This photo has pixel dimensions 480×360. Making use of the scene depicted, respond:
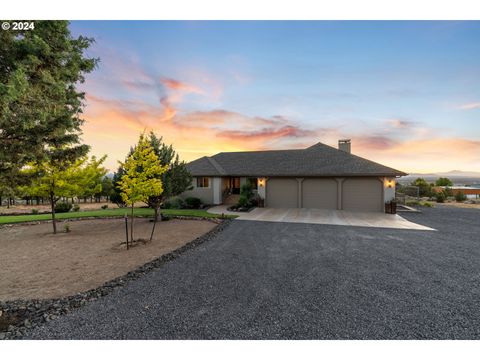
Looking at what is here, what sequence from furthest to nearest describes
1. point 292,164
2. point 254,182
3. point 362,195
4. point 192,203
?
point 254,182, point 292,164, point 192,203, point 362,195

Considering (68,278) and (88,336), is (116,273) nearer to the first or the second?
(68,278)

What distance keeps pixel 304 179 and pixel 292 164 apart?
237 cm

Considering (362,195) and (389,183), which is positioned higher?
(389,183)

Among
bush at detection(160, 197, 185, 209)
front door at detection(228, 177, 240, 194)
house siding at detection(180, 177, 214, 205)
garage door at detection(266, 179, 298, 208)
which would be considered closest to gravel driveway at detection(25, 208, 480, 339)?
garage door at detection(266, 179, 298, 208)

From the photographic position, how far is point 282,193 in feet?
57.8

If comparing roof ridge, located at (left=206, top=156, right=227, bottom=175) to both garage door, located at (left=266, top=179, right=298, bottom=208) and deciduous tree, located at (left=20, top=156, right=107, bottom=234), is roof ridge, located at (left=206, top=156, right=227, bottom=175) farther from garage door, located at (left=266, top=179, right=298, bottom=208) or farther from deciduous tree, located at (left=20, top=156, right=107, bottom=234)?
deciduous tree, located at (left=20, top=156, right=107, bottom=234)

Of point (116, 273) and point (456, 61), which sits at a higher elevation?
point (456, 61)

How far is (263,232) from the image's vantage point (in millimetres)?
9641

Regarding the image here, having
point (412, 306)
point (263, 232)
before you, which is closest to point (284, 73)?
point (263, 232)

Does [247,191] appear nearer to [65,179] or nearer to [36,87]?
[65,179]

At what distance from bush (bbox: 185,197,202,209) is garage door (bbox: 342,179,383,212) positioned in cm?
1311

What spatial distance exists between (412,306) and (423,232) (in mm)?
7988

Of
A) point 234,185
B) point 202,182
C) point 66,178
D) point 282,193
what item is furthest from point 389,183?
point 66,178
